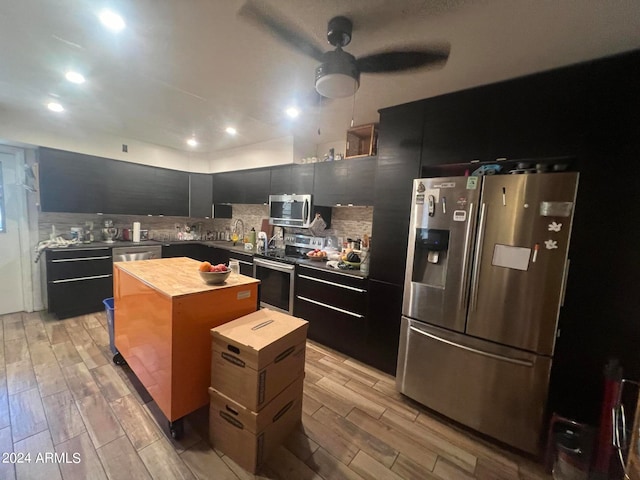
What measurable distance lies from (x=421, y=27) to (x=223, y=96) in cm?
168

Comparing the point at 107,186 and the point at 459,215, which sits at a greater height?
the point at 107,186

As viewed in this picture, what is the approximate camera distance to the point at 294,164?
3.37m

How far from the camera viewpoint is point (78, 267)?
125 inches

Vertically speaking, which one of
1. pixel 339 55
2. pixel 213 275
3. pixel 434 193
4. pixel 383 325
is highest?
pixel 339 55

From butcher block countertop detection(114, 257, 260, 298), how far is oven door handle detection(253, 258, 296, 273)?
1.04m

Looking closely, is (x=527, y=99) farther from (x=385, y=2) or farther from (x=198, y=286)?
(x=198, y=286)

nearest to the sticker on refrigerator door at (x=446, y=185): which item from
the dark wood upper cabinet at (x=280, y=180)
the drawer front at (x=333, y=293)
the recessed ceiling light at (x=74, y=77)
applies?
the drawer front at (x=333, y=293)

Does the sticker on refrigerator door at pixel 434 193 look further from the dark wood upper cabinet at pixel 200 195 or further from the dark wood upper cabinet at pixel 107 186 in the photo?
the dark wood upper cabinet at pixel 107 186

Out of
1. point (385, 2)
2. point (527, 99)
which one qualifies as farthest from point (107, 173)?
point (527, 99)

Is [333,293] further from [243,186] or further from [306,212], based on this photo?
[243,186]

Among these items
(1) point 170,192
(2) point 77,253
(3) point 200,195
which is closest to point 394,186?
(3) point 200,195

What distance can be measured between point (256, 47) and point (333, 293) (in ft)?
6.97

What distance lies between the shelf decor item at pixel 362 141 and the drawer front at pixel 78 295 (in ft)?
11.9

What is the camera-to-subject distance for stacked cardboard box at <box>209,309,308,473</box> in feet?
4.42
